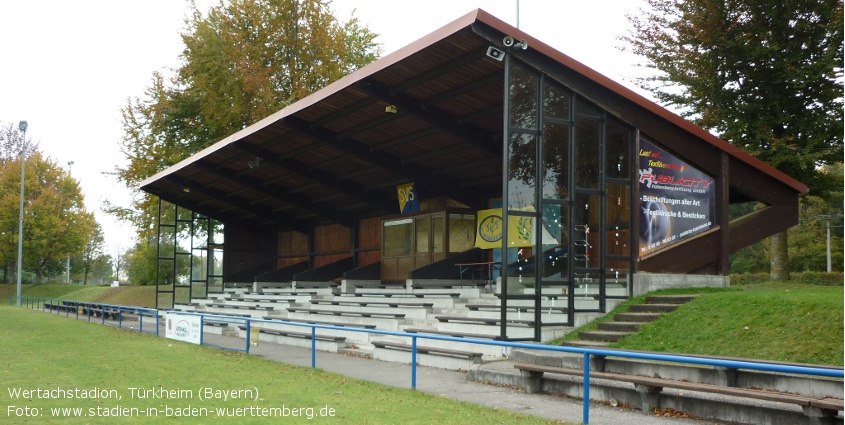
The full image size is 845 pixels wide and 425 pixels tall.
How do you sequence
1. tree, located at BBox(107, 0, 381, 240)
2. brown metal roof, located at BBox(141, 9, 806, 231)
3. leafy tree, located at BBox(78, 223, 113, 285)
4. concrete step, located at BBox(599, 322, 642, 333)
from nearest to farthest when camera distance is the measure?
concrete step, located at BBox(599, 322, 642, 333) < brown metal roof, located at BBox(141, 9, 806, 231) < tree, located at BBox(107, 0, 381, 240) < leafy tree, located at BBox(78, 223, 113, 285)

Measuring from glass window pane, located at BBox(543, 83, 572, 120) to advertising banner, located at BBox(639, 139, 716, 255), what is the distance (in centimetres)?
215

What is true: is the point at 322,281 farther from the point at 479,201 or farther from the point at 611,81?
the point at 611,81

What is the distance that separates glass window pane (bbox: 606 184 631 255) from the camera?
14672 millimetres

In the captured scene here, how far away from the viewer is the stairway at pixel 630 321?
41.7 feet

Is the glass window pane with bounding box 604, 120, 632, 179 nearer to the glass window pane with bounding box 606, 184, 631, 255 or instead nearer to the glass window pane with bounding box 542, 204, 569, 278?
the glass window pane with bounding box 606, 184, 631, 255

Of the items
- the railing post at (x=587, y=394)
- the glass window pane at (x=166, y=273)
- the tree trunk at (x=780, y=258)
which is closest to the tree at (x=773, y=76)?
the tree trunk at (x=780, y=258)

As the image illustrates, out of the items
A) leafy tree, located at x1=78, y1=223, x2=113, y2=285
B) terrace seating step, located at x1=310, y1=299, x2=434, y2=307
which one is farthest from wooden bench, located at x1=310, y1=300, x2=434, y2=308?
leafy tree, located at x1=78, y1=223, x2=113, y2=285

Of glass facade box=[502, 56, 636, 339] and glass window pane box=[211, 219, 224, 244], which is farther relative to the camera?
glass window pane box=[211, 219, 224, 244]

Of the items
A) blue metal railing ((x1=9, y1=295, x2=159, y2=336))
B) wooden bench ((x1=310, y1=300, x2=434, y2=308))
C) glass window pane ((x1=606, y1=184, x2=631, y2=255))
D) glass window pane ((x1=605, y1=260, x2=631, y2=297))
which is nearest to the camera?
glass window pane ((x1=605, y1=260, x2=631, y2=297))

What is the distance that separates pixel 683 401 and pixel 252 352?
32.0 ft

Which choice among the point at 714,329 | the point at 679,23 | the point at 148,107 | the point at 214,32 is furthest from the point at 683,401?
the point at 148,107

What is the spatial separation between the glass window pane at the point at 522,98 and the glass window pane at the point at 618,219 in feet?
7.52

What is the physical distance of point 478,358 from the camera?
1208cm

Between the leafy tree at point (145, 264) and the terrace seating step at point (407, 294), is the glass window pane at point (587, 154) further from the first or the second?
the leafy tree at point (145, 264)
